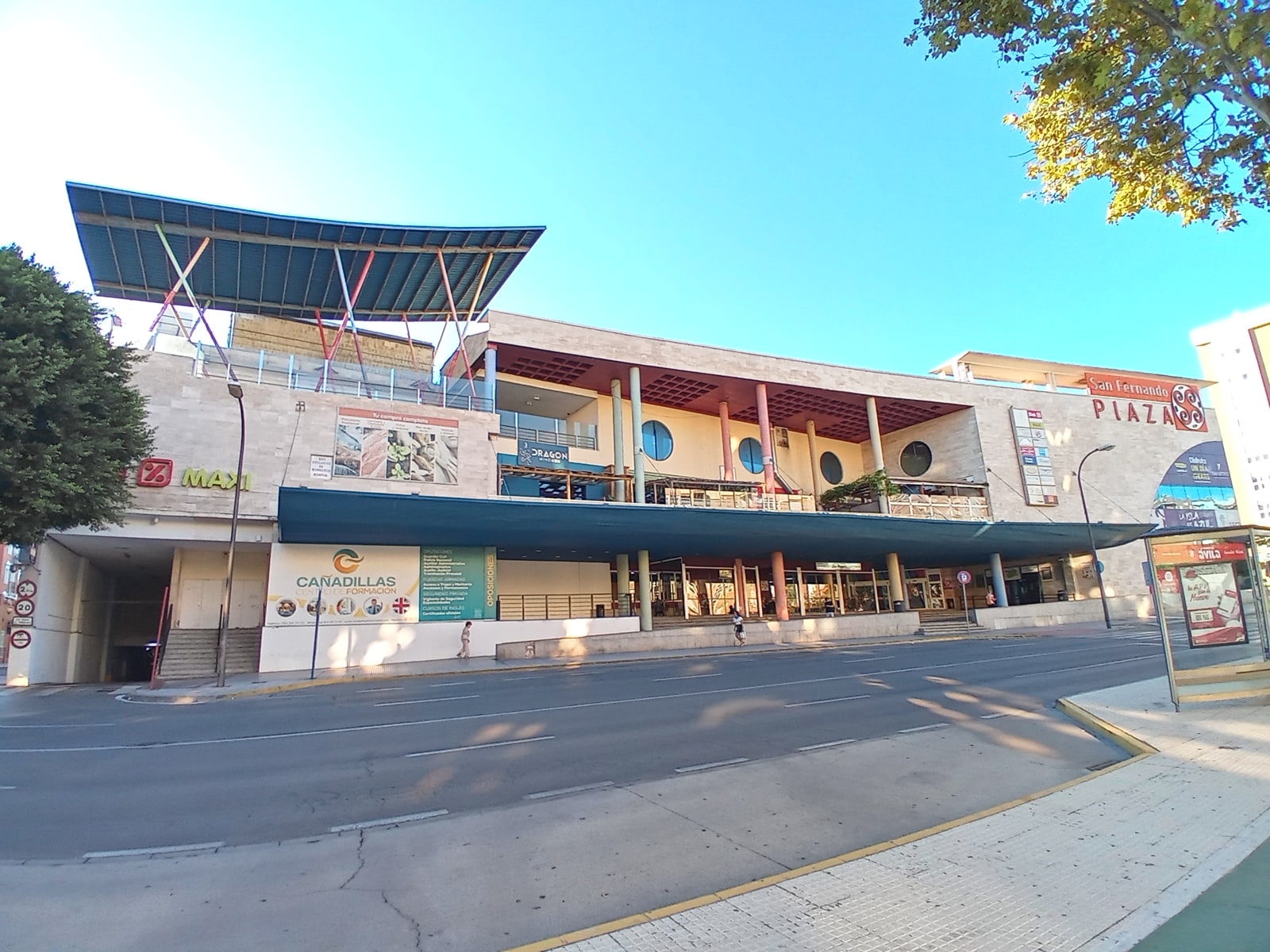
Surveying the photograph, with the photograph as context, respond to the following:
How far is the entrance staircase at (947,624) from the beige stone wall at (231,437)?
2429 centimetres

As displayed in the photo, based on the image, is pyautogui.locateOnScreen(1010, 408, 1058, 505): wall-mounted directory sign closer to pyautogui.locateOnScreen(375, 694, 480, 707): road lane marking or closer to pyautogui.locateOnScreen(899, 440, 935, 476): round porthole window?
pyautogui.locateOnScreen(899, 440, 935, 476): round porthole window

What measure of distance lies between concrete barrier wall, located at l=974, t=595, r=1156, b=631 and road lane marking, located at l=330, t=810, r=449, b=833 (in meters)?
35.4

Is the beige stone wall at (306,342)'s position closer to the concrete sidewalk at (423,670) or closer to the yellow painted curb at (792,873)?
the concrete sidewalk at (423,670)

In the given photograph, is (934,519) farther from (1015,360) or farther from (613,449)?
(1015,360)

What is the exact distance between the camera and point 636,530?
27188mm

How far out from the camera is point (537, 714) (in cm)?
1215

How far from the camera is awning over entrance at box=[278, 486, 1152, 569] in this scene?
22.0m

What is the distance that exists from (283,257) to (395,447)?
10683 mm

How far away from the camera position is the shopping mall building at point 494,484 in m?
23.8

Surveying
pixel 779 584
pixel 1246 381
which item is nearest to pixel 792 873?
pixel 779 584

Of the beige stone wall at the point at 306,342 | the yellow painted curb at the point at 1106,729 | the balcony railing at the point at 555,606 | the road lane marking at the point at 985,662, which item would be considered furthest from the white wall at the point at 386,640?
the yellow painted curb at the point at 1106,729

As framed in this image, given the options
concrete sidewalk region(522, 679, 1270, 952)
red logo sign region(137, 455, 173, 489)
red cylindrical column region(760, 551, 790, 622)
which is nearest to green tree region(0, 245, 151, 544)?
red logo sign region(137, 455, 173, 489)

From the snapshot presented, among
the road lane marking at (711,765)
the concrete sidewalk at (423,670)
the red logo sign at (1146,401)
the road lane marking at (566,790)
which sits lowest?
the road lane marking at (566,790)

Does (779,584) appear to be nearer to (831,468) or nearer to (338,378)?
(831,468)
